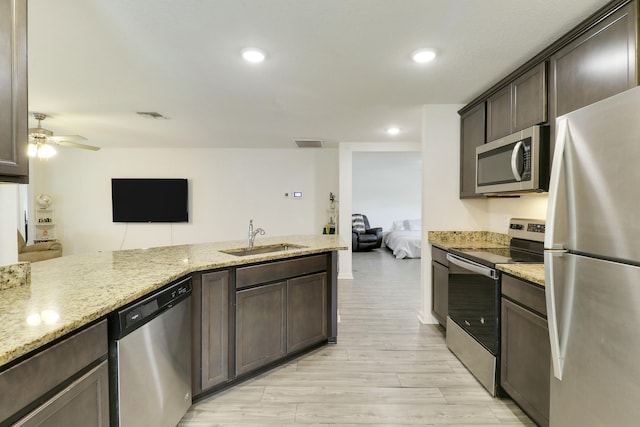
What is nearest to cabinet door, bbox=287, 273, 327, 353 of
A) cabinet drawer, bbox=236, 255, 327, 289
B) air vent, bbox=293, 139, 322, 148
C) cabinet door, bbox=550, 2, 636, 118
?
cabinet drawer, bbox=236, 255, 327, 289

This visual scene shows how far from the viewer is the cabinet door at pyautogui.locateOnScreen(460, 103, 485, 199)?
2.90 meters

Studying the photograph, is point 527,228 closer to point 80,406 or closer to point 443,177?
point 443,177

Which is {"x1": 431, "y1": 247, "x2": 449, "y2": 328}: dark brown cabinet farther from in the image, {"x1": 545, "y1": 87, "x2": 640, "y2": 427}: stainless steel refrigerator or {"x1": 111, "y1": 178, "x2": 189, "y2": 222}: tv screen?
{"x1": 111, "y1": 178, "x2": 189, "y2": 222}: tv screen

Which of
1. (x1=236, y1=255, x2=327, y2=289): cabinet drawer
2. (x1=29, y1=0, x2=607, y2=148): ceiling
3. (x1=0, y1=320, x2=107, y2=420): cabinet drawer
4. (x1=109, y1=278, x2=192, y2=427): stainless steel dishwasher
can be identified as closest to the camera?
(x1=0, y1=320, x2=107, y2=420): cabinet drawer

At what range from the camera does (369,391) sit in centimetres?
209

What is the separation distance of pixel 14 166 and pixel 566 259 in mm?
2154

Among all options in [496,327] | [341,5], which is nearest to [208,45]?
[341,5]

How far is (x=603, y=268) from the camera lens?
1.08 metres

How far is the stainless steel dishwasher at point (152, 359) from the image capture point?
48.4 inches

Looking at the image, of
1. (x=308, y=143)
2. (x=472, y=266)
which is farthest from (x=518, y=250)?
(x=308, y=143)

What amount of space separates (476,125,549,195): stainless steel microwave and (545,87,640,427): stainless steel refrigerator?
2.96 feet

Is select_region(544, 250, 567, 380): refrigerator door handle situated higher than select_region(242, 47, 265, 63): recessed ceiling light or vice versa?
select_region(242, 47, 265, 63): recessed ceiling light

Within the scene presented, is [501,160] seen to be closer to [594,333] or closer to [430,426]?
[594,333]

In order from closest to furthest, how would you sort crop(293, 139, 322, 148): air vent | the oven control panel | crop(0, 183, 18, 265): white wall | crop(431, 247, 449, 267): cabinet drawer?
1. crop(0, 183, 18, 265): white wall
2. the oven control panel
3. crop(431, 247, 449, 267): cabinet drawer
4. crop(293, 139, 322, 148): air vent
